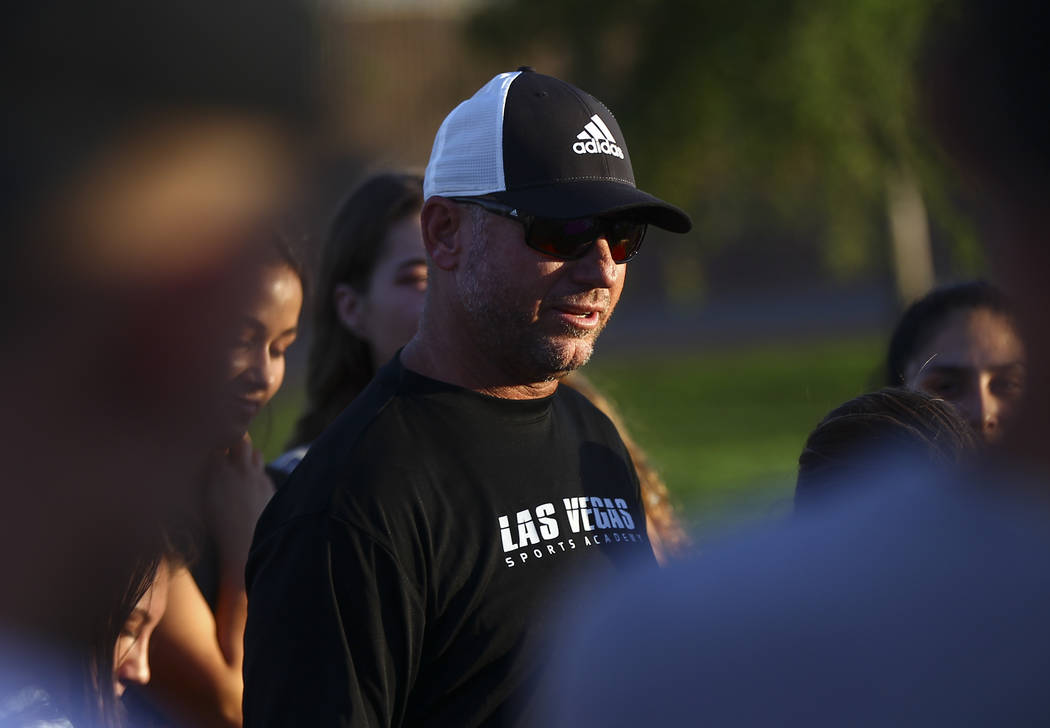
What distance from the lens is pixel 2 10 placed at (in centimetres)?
48

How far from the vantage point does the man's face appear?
7.89 feet

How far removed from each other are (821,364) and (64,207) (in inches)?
812

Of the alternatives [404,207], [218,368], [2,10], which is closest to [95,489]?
[218,368]

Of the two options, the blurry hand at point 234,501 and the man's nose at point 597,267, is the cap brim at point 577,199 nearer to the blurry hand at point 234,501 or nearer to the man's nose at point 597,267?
the man's nose at point 597,267

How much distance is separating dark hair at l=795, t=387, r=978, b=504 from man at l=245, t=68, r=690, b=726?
0.51 m

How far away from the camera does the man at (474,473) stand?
6.70 ft

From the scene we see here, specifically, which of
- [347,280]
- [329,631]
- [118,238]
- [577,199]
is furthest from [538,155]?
[118,238]

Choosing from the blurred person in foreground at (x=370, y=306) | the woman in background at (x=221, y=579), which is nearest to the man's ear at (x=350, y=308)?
the blurred person in foreground at (x=370, y=306)

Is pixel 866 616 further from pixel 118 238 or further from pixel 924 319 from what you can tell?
pixel 924 319

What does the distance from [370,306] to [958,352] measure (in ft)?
5.75

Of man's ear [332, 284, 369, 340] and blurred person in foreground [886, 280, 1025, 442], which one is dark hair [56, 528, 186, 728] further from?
blurred person in foreground [886, 280, 1025, 442]

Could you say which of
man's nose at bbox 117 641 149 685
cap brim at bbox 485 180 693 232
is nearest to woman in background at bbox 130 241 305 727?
man's nose at bbox 117 641 149 685

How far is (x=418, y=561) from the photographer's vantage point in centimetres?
212

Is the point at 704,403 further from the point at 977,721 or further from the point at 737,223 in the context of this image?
the point at 977,721
